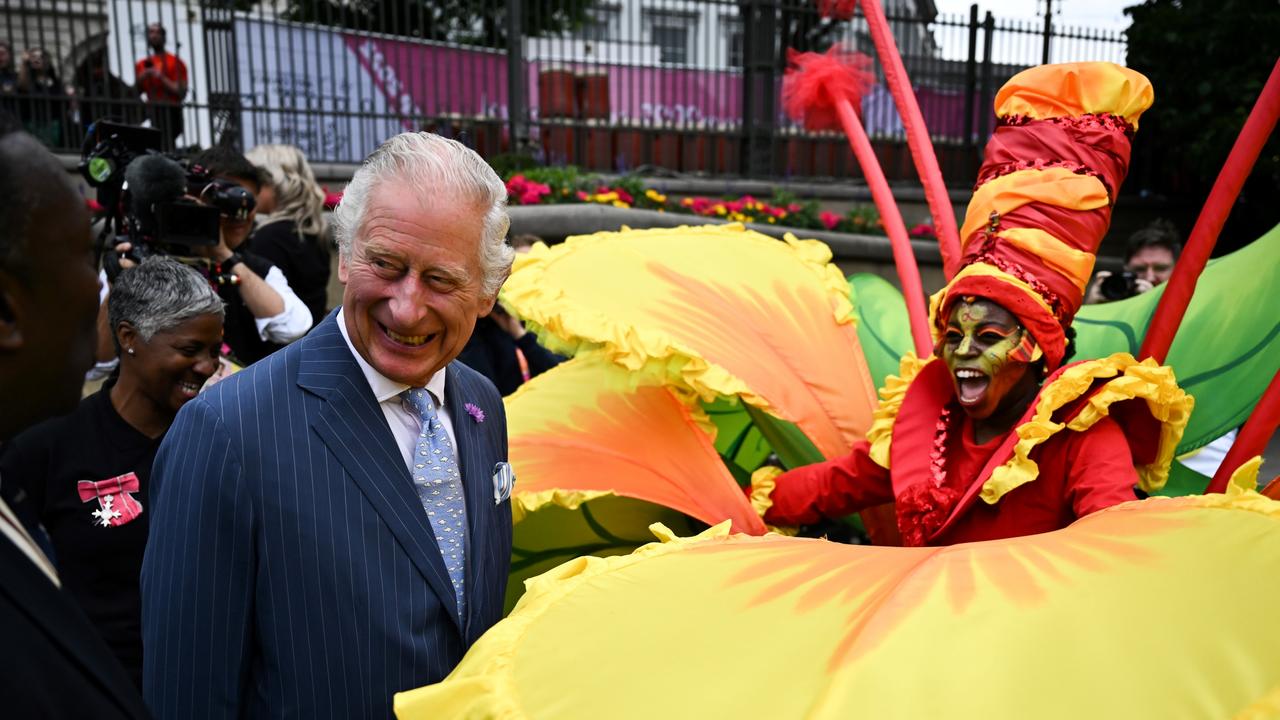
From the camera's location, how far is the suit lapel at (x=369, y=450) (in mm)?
1566

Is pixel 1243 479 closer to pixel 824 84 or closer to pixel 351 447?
pixel 351 447

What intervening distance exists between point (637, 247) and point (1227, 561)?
1.85m

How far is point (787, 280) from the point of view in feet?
10.1

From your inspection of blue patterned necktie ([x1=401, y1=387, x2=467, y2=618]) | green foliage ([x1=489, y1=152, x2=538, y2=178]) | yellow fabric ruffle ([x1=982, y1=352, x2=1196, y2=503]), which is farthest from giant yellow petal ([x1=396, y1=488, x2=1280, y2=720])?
green foliage ([x1=489, y1=152, x2=538, y2=178])

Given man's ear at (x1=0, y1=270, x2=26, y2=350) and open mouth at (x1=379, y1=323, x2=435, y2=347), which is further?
open mouth at (x1=379, y1=323, x2=435, y2=347)

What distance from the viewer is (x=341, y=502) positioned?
154 centimetres

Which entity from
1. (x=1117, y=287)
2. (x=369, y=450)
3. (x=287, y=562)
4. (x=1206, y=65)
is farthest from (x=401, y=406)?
(x=1206, y=65)

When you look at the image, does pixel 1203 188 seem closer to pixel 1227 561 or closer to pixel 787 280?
pixel 787 280

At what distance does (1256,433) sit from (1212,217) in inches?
17.2

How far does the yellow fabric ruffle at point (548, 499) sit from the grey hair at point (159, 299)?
2.63ft

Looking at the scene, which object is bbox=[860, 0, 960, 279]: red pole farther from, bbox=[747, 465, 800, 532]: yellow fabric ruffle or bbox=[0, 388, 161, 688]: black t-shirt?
bbox=[0, 388, 161, 688]: black t-shirt

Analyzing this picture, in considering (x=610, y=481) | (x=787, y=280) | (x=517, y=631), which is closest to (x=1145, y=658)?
(x=517, y=631)

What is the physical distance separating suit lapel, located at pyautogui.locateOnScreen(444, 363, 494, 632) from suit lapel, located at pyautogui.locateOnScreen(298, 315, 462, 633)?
0.27 feet

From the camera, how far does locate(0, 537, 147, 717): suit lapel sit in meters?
0.88
